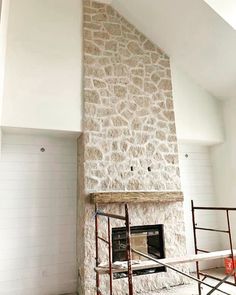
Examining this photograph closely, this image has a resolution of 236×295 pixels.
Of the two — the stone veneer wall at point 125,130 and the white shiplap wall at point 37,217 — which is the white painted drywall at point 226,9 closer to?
the stone veneer wall at point 125,130

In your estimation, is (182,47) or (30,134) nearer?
(30,134)

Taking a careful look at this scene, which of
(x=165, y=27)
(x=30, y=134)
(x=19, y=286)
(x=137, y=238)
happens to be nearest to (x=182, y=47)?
(x=165, y=27)

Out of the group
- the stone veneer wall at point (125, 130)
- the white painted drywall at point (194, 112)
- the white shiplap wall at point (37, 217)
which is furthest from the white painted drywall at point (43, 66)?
the white painted drywall at point (194, 112)

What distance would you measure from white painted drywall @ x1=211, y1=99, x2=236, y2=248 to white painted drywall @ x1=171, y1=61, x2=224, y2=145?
152mm

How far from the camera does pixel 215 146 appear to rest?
5.07 m

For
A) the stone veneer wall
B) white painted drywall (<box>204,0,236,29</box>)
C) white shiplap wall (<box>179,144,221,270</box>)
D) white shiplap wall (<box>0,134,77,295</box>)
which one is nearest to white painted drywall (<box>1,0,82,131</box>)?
the stone veneer wall

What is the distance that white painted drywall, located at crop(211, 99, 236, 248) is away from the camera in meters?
4.63

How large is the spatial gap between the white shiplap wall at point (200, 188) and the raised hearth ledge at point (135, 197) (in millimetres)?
950

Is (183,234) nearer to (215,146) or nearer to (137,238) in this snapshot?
(137,238)

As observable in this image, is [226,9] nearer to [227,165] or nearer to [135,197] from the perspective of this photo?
[227,165]

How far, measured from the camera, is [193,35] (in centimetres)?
404

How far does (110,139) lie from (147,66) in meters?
1.66

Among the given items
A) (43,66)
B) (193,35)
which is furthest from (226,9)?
(43,66)

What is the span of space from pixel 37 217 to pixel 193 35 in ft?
12.9
